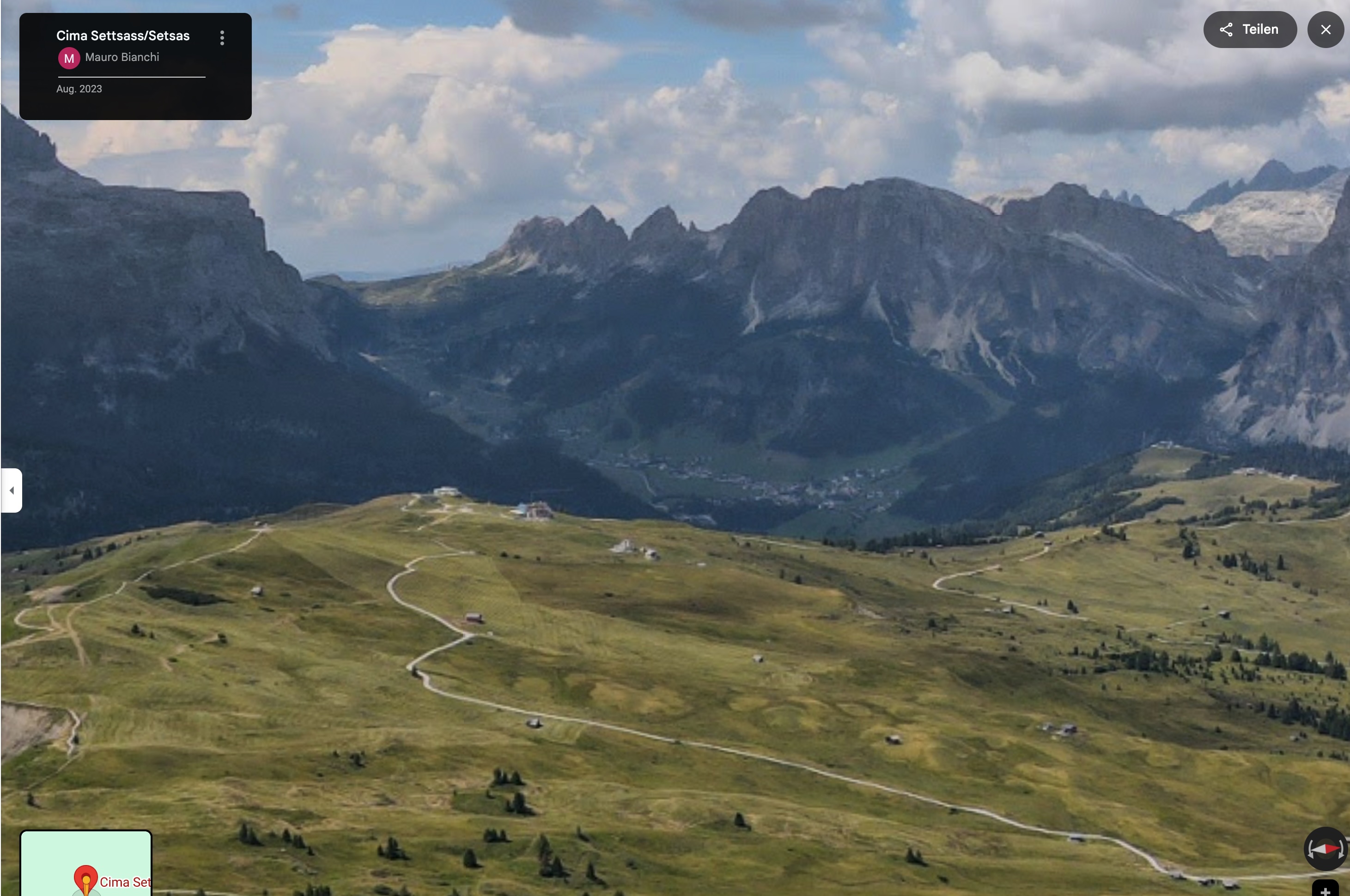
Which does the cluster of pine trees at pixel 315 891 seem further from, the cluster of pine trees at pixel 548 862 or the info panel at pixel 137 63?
the info panel at pixel 137 63

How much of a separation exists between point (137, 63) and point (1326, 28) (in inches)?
2258

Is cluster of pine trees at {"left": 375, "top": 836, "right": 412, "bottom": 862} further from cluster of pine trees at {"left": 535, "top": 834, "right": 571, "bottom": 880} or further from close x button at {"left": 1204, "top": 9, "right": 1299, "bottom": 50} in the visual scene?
close x button at {"left": 1204, "top": 9, "right": 1299, "bottom": 50}

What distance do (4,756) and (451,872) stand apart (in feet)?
240

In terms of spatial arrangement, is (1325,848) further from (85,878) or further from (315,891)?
(315,891)

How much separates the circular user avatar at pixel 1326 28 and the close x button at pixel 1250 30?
3.16 ft

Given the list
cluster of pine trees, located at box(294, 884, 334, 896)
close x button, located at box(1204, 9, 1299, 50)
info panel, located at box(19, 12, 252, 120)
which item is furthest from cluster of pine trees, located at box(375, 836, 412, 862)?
close x button, located at box(1204, 9, 1299, 50)

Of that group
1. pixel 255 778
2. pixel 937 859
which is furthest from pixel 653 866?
pixel 255 778

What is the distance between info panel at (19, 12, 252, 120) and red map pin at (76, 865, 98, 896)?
32631 millimetres

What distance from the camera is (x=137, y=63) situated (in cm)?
7106

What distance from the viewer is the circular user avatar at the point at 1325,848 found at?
73625mm

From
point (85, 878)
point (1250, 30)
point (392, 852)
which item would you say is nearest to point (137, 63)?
point (85, 878)

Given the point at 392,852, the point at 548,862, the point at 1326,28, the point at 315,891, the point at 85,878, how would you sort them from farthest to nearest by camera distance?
the point at 548,862 → the point at 392,852 → the point at 315,891 → the point at 1326,28 → the point at 85,878

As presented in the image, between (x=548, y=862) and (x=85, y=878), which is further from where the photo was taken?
(x=548, y=862)

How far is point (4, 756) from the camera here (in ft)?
646
